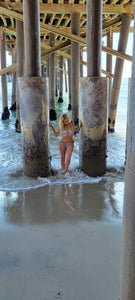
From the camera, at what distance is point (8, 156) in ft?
23.0

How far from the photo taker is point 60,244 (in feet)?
10.2

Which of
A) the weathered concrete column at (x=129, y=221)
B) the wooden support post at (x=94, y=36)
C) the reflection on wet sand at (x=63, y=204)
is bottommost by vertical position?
the reflection on wet sand at (x=63, y=204)

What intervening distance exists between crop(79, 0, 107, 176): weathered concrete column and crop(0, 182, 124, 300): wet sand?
84 centimetres

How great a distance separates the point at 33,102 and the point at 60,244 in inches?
100

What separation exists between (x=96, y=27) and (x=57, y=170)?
2534mm

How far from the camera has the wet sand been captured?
8.30 ft

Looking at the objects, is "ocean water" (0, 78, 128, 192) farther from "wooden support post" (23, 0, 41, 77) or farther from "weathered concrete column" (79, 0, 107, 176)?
"wooden support post" (23, 0, 41, 77)

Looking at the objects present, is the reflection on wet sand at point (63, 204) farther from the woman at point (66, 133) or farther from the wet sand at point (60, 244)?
the woman at point (66, 133)

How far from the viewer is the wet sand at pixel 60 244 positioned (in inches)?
99.6

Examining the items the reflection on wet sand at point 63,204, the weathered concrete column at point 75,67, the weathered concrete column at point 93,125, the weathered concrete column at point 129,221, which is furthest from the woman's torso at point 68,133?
the weathered concrete column at point 75,67

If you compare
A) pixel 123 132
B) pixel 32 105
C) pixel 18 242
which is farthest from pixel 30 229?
pixel 123 132

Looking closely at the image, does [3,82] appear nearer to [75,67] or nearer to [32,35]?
[75,67]

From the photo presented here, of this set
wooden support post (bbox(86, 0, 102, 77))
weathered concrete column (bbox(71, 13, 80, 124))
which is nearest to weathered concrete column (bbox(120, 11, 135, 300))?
wooden support post (bbox(86, 0, 102, 77))

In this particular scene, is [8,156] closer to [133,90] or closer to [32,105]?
[32,105]
